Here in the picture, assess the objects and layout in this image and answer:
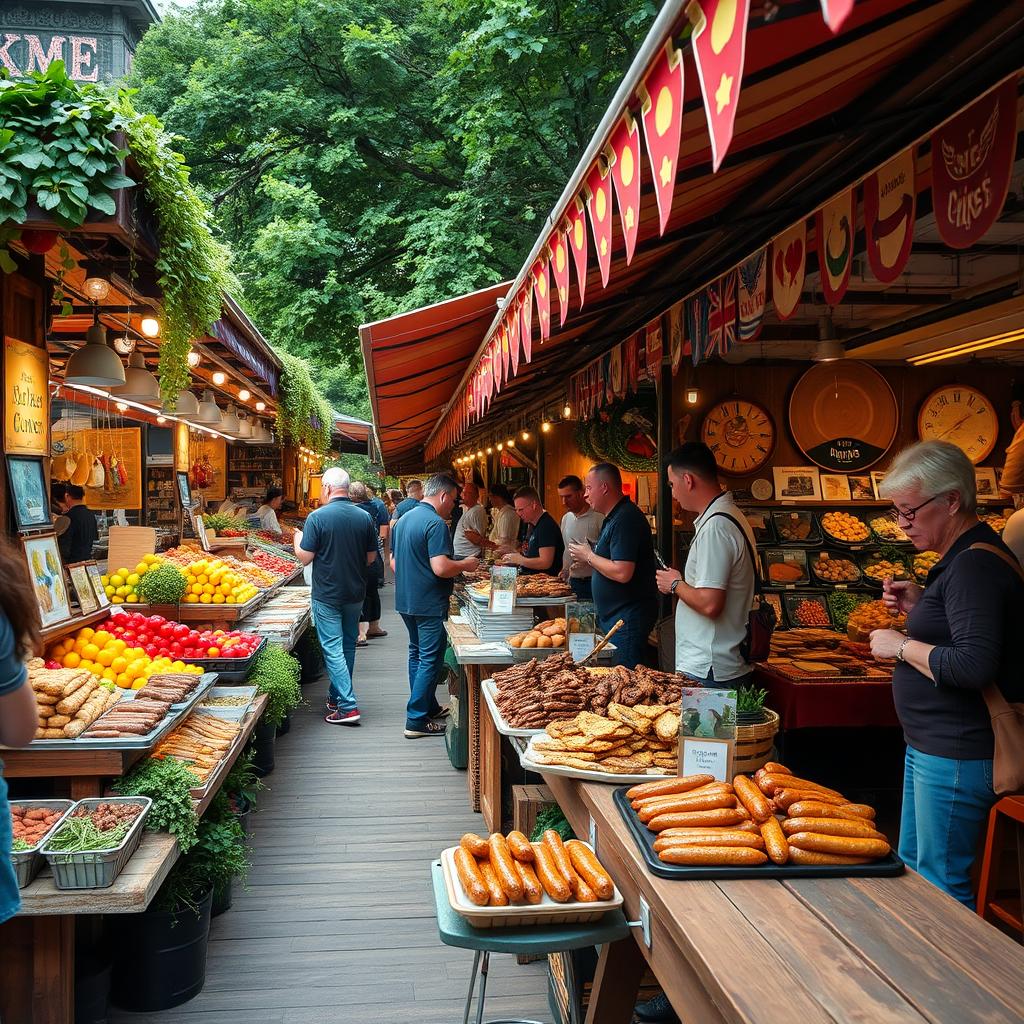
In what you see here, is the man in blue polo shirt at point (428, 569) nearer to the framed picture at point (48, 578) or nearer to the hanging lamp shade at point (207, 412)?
the framed picture at point (48, 578)

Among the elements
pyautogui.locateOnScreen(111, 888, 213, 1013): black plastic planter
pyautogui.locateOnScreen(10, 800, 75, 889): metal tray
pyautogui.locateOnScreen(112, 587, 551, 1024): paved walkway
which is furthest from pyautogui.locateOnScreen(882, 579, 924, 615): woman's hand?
pyautogui.locateOnScreen(10, 800, 75, 889): metal tray

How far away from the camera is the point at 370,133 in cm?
1587

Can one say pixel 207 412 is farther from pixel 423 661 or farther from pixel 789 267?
pixel 789 267

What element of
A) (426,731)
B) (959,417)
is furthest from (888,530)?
(426,731)

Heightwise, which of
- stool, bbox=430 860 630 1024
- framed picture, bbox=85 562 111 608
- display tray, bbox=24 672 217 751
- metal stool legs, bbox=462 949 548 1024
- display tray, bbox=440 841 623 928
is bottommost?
metal stool legs, bbox=462 949 548 1024

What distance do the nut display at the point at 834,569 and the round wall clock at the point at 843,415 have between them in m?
0.90

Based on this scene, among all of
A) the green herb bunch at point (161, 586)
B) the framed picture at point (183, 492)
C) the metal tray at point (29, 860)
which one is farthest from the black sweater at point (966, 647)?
the framed picture at point (183, 492)

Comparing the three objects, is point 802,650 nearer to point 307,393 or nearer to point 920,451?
point 920,451

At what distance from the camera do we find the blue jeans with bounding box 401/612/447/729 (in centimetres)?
745

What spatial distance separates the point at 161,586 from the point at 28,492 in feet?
9.12

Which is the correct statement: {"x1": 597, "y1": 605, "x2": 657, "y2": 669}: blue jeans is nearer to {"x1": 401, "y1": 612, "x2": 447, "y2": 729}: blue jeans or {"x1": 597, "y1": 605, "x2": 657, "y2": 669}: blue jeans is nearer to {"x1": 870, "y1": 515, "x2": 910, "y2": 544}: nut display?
{"x1": 401, "y1": 612, "x2": 447, "y2": 729}: blue jeans

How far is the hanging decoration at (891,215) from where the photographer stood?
2871 millimetres

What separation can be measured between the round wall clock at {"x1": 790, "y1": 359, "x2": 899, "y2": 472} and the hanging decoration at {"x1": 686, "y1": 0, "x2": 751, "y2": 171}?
676 centimetres

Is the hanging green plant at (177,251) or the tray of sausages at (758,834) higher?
the hanging green plant at (177,251)
